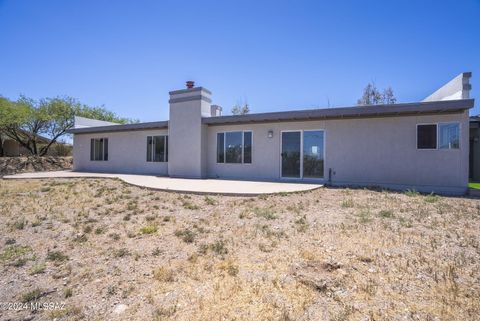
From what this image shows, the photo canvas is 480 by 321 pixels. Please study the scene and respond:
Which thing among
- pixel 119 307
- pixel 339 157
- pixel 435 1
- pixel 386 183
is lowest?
pixel 119 307

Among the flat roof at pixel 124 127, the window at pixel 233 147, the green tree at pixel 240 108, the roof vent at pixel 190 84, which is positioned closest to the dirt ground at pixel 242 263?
the window at pixel 233 147

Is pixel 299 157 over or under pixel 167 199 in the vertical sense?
over

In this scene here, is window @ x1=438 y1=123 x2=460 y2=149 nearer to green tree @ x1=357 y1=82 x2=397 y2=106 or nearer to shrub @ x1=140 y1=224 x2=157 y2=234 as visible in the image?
shrub @ x1=140 y1=224 x2=157 y2=234

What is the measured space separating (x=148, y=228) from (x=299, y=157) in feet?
25.3

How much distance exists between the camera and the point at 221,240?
14.8 ft

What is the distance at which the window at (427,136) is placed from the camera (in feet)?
31.3

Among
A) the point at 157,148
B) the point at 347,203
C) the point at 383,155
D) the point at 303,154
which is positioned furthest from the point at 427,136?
the point at 157,148

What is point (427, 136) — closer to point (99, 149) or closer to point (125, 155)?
point (125, 155)

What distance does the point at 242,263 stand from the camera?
363cm

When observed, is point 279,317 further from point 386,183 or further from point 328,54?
point 328,54

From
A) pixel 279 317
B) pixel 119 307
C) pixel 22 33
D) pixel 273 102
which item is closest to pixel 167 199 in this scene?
pixel 119 307

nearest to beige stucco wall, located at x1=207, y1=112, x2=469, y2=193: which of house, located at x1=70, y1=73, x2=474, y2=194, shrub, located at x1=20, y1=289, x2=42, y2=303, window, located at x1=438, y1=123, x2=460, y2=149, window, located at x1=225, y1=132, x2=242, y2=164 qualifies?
house, located at x1=70, y1=73, x2=474, y2=194

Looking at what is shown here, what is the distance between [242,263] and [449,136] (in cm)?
946

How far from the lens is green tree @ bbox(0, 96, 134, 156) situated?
21.8 m
